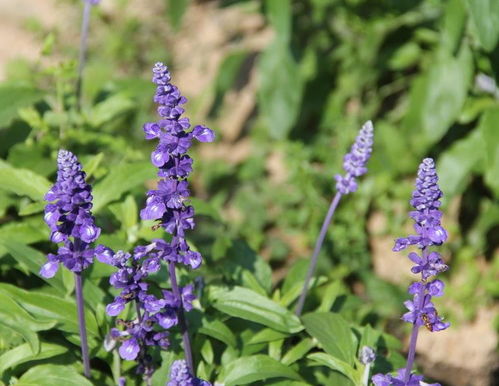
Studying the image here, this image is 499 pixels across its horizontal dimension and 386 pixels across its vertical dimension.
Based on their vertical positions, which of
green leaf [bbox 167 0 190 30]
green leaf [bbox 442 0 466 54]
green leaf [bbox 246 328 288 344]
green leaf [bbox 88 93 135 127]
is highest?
green leaf [bbox 167 0 190 30]

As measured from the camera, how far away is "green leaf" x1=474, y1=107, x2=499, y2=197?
494 cm

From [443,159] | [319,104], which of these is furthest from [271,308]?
[319,104]

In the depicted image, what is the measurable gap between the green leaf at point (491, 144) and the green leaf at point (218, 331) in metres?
2.22

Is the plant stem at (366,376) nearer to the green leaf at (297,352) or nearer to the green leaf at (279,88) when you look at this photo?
the green leaf at (297,352)

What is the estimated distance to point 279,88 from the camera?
6.19m

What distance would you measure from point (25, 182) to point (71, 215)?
4.13 feet

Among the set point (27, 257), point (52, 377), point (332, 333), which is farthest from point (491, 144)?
point (52, 377)

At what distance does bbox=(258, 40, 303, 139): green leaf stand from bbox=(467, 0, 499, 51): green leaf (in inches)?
78.1

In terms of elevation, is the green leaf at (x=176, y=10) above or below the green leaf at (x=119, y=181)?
above

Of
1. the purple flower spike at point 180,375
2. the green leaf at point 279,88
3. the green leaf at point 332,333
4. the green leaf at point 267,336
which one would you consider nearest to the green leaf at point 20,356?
the green leaf at point 267,336

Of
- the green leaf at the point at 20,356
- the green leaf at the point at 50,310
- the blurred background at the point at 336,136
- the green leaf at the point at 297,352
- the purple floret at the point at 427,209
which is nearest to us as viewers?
the purple floret at the point at 427,209

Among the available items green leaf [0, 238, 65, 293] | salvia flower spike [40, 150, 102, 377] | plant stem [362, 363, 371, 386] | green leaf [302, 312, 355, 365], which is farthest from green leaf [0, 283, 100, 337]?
plant stem [362, 363, 371, 386]

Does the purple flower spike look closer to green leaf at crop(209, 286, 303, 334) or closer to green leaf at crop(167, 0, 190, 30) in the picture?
green leaf at crop(209, 286, 303, 334)

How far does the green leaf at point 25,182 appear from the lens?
390 centimetres
